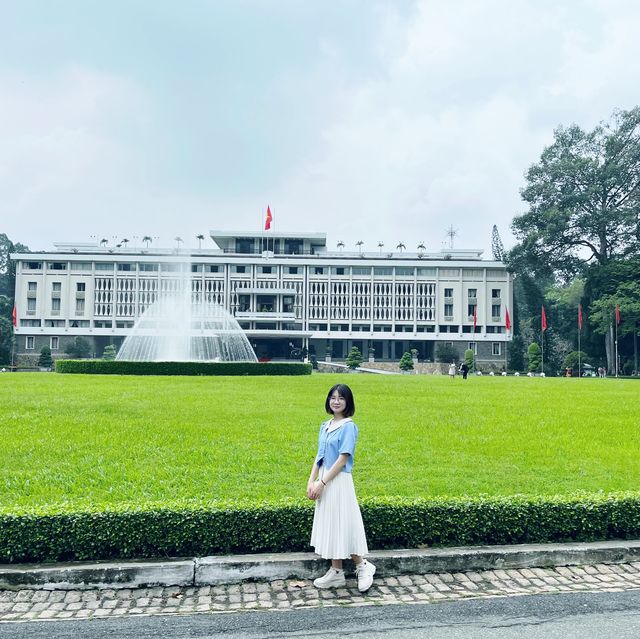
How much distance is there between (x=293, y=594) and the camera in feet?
17.0

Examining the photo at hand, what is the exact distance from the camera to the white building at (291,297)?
6719 cm

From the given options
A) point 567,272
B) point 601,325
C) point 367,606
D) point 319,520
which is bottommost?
point 367,606

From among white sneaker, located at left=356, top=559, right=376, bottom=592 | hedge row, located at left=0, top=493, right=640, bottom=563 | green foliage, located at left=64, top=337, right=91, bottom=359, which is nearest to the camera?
white sneaker, located at left=356, top=559, right=376, bottom=592

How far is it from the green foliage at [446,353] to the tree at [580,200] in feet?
38.5

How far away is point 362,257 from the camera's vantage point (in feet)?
230

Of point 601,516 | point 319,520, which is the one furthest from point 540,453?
point 319,520

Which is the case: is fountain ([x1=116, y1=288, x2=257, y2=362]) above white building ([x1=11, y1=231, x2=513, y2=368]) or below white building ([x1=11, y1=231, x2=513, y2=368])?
below

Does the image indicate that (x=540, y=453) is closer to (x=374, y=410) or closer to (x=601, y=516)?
(x=601, y=516)

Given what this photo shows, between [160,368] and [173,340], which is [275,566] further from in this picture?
[173,340]

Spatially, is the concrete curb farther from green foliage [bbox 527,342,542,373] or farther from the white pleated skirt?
green foliage [bbox 527,342,542,373]

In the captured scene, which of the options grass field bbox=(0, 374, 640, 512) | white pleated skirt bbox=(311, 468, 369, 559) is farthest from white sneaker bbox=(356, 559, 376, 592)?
grass field bbox=(0, 374, 640, 512)

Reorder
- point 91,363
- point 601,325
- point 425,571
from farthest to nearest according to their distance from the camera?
point 601,325, point 91,363, point 425,571

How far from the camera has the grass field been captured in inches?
296

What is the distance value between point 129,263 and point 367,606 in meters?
66.5
